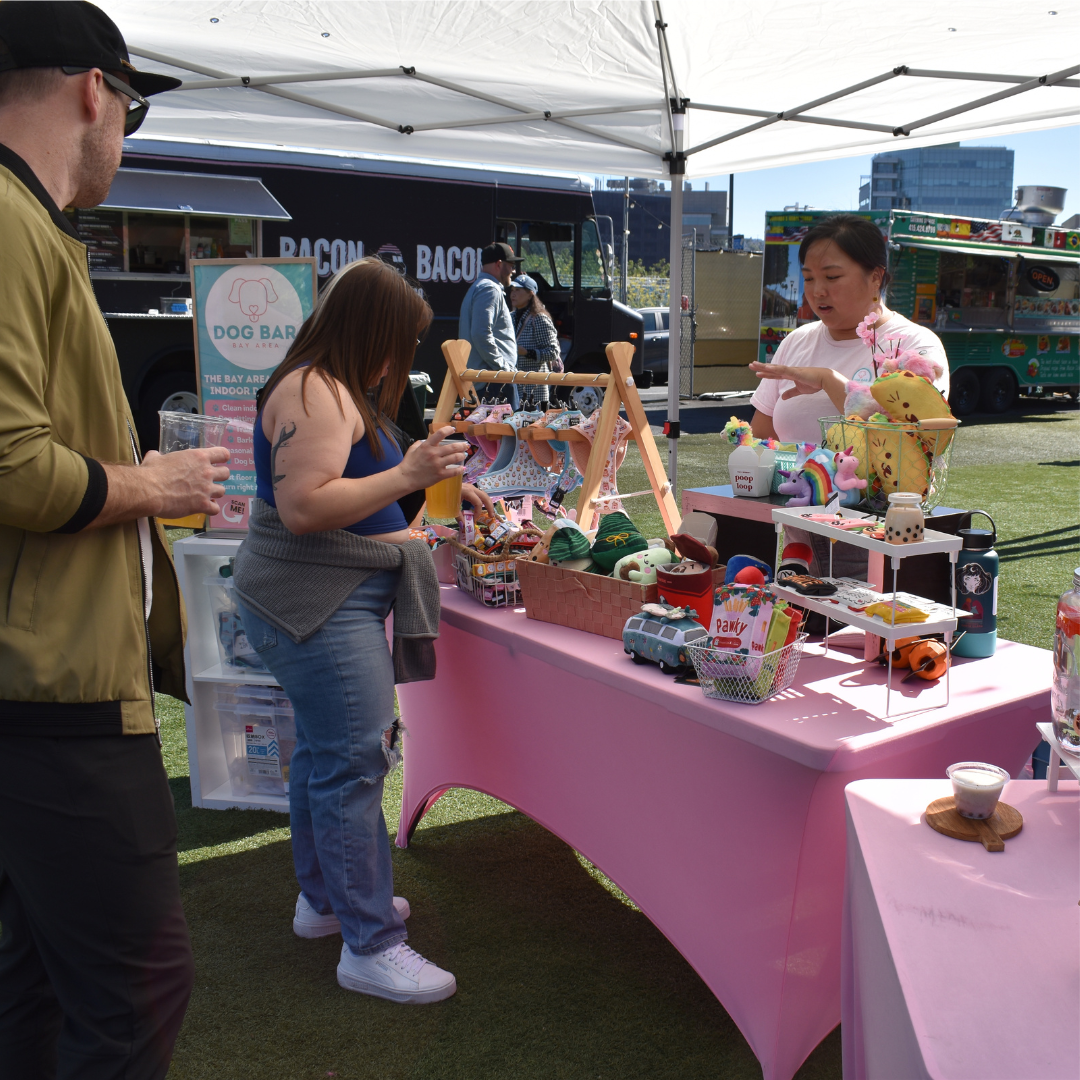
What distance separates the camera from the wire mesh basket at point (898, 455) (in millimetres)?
1800

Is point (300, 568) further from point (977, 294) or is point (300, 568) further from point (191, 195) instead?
point (977, 294)

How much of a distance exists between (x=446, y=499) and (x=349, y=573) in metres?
0.58

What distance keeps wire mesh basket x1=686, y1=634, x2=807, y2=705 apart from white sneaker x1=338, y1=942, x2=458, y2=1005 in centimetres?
94

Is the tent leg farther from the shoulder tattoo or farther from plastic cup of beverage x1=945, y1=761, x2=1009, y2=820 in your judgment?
plastic cup of beverage x1=945, y1=761, x2=1009, y2=820

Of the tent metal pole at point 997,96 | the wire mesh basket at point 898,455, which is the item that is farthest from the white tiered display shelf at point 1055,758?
the tent metal pole at point 997,96

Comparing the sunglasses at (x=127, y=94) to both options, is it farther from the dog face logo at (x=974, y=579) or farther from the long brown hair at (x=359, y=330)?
the dog face logo at (x=974, y=579)

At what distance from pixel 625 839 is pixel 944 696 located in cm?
70

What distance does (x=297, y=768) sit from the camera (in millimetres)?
2113

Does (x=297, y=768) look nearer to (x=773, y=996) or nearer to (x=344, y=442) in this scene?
(x=344, y=442)

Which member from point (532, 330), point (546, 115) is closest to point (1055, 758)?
point (546, 115)

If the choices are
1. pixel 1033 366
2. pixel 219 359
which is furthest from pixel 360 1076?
pixel 1033 366

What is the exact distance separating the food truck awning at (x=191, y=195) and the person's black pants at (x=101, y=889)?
23.6ft

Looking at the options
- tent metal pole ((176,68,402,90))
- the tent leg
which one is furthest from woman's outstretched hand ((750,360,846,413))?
tent metal pole ((176,68,402,90))

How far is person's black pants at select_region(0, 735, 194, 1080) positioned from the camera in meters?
1.18
